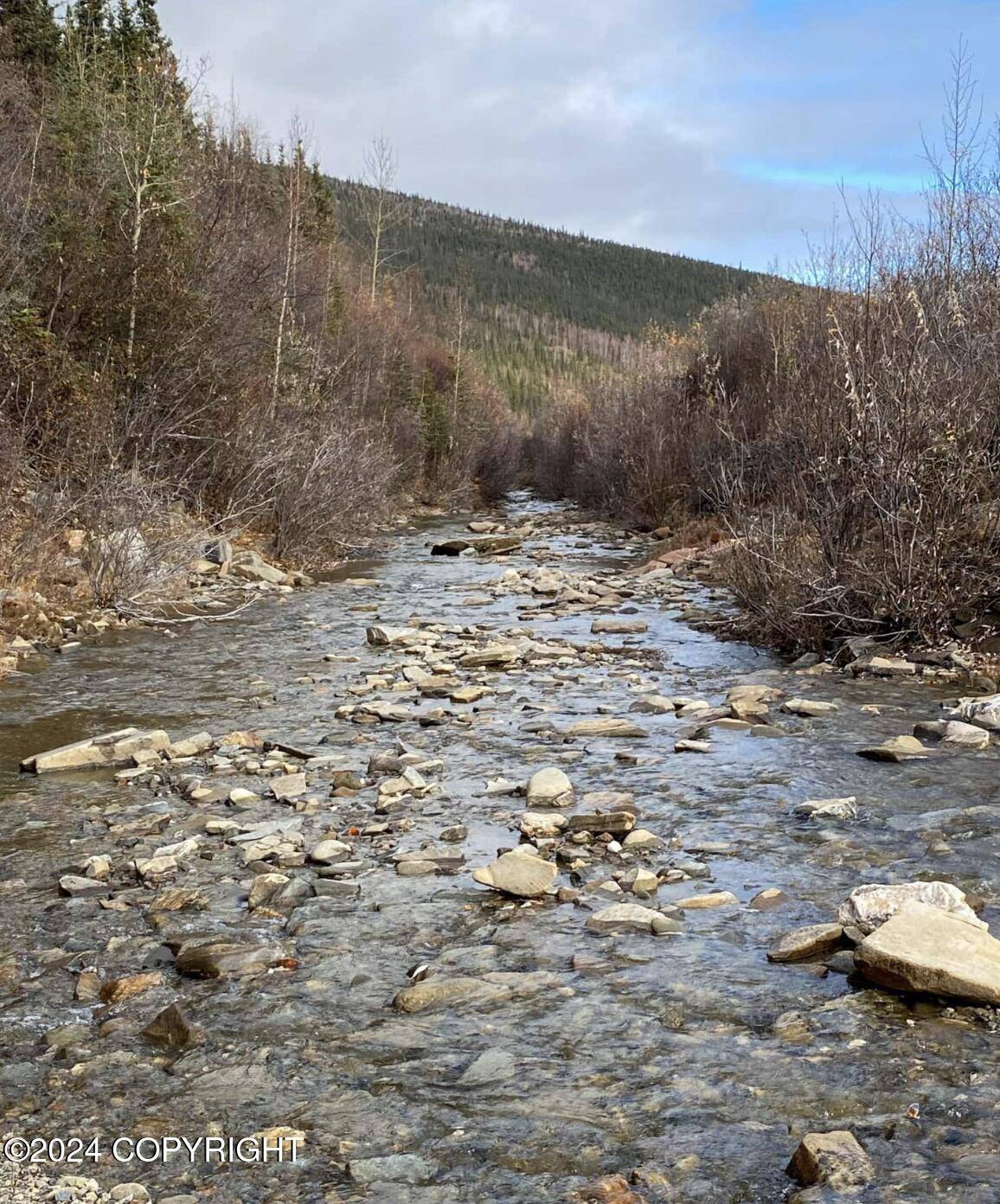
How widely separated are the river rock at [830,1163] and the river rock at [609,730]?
4452 millimetres

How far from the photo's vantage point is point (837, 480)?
31.6 ft

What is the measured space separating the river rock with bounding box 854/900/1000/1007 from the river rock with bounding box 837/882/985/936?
0.16 meters

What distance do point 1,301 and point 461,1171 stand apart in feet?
39.5

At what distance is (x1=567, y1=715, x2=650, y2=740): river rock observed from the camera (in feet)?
23.0

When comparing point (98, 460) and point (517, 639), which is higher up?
point (98, 460)

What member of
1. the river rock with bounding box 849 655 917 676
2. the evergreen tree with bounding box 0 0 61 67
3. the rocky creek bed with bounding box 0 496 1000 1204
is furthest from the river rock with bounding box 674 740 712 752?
the evergreen tree with bounding box 0 0 61 67

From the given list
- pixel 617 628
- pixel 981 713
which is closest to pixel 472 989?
pixel 981 713

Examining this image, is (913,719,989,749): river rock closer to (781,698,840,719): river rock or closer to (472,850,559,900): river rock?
(781,698,840,719): river rock

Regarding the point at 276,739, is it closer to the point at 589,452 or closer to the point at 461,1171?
the point at 461,1171

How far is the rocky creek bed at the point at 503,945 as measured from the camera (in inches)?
103

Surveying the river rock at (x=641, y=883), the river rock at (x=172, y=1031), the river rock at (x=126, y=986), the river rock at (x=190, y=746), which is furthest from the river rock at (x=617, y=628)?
the river rock at (x=172, y=1031)

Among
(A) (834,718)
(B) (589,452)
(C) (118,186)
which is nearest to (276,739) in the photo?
(A) (834,718)

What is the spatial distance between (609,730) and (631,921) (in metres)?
3.06

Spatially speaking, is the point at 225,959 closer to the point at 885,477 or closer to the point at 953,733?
the point at 953,733
